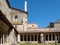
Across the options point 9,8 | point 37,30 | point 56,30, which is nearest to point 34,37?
point 37,30

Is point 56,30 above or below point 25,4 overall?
below

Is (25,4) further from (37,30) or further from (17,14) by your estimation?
(37,30)

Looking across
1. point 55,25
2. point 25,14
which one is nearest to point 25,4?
point 25,14

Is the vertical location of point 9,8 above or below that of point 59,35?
above

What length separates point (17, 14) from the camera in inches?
2250

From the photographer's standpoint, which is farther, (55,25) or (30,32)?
(55,25)

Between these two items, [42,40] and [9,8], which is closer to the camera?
[42,40]

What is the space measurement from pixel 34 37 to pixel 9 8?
1061 cm

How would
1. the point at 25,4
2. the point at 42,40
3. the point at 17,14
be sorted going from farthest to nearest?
the point at 25,4 → the point at 17,14 → the point at 42,40

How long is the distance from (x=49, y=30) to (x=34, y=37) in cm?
411

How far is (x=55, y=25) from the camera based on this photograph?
196 ft

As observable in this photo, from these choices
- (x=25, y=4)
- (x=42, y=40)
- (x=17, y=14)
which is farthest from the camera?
(x=25, y=4)

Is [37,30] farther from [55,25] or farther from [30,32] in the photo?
[55,25]

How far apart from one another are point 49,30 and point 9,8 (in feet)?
41.1
